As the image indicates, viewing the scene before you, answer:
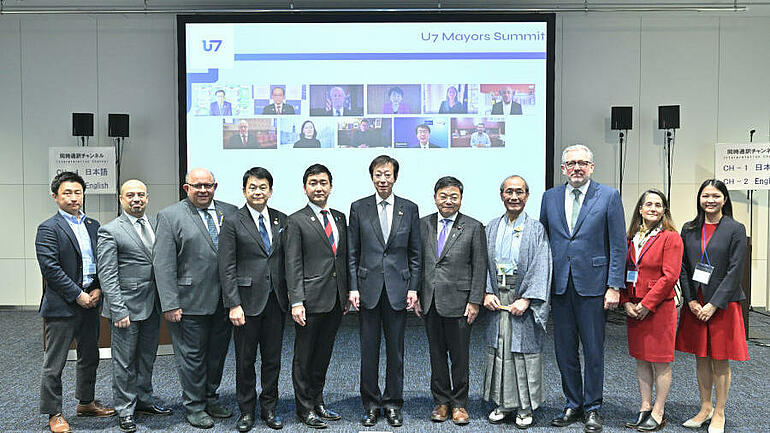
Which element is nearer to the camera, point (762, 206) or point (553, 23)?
point (553, 23)

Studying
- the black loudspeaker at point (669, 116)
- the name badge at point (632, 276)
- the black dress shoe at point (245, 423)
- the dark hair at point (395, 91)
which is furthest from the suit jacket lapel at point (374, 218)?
the black loudspeaker at point (669, 116)

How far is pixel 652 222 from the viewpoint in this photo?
3.55 metres

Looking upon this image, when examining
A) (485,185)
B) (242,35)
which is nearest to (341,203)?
(485,185)

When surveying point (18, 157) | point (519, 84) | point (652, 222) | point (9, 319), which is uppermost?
→ point (519, 84)

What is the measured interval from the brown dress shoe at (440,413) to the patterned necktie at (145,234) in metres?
1.91

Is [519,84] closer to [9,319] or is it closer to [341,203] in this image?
[341,203]

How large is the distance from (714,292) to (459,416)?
1.57 m

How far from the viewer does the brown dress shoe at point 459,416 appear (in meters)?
3.66

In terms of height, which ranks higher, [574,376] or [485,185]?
[485,185]

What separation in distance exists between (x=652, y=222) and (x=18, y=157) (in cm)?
689

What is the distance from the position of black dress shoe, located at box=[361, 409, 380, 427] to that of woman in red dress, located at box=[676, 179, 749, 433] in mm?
1774

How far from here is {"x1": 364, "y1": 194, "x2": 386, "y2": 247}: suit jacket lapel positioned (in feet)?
11.8

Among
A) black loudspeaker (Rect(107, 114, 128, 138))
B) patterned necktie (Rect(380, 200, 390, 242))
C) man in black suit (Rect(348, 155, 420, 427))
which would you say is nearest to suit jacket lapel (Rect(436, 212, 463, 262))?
man in black suit (Rect(348, 155, 420, 427))

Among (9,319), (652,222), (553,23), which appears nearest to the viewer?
(652,222)
